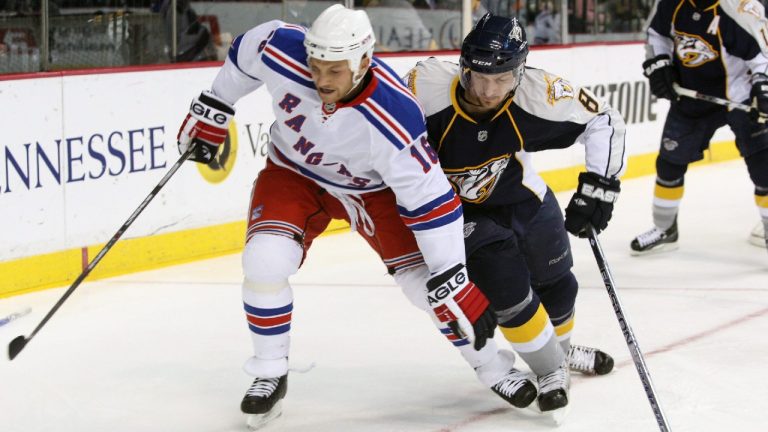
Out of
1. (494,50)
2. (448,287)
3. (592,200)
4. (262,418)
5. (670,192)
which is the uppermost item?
(494,50)

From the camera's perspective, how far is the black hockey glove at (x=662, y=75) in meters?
4.98

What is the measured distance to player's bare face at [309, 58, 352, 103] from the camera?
2.73 metres

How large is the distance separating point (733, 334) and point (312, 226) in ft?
5.24

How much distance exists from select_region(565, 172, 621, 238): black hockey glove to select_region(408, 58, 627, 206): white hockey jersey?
0.04 m

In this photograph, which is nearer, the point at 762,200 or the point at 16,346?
the point at 16,346

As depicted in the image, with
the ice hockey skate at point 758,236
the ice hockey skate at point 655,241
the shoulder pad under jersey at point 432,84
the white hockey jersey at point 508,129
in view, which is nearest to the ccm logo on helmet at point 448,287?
the white hockey jersey at point 508,129

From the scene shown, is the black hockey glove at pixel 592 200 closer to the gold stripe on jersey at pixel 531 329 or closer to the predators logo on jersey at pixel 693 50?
the gold stripe on jersey at pixel 531 329

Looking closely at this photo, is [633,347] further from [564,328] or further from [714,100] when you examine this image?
[714,100]

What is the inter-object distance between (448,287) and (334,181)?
398 mm

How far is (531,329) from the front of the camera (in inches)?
122

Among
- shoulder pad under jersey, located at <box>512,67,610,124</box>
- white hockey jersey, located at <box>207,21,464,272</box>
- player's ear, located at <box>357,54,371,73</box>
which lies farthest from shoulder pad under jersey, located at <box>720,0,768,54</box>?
player's ear, located at <box>357,54,371,73</box>

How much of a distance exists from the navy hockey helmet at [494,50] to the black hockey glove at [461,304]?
46cm

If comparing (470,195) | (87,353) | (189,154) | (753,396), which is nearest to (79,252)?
(87,353)

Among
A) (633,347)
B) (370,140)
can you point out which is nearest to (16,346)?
(370,140)
